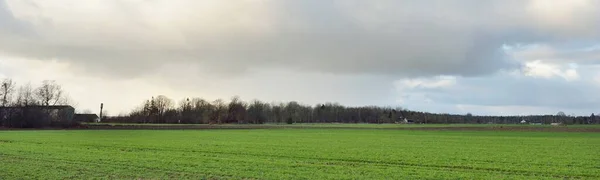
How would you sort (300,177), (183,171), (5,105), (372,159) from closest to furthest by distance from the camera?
(300,177), (183,171), (372,159), (5,105)

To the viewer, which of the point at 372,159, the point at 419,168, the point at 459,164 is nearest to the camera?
the point at 419,168

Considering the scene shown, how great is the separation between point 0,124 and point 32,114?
826 cm

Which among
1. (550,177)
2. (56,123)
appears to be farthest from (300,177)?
(56,123)

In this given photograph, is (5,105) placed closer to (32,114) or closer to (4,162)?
(32,114)

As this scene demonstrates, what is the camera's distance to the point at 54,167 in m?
24.8

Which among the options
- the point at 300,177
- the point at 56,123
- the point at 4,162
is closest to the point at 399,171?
the point at 300,177

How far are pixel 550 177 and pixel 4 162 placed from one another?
27.3m

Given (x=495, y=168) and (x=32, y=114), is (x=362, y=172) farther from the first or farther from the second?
(x=32, y=114)

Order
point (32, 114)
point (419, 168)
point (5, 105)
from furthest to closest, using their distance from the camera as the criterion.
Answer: point (5, 105), point (32, 114), point (419, 168)

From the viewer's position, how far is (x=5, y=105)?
13462 centimetres

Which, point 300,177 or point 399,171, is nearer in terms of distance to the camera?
point 300,177

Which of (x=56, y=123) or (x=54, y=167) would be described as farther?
(x=56, y=123)

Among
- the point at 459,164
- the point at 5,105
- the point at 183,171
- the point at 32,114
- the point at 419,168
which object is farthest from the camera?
the point at 5,105

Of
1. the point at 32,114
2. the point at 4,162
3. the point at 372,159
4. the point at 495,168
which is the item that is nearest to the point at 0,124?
the point at 32,114
